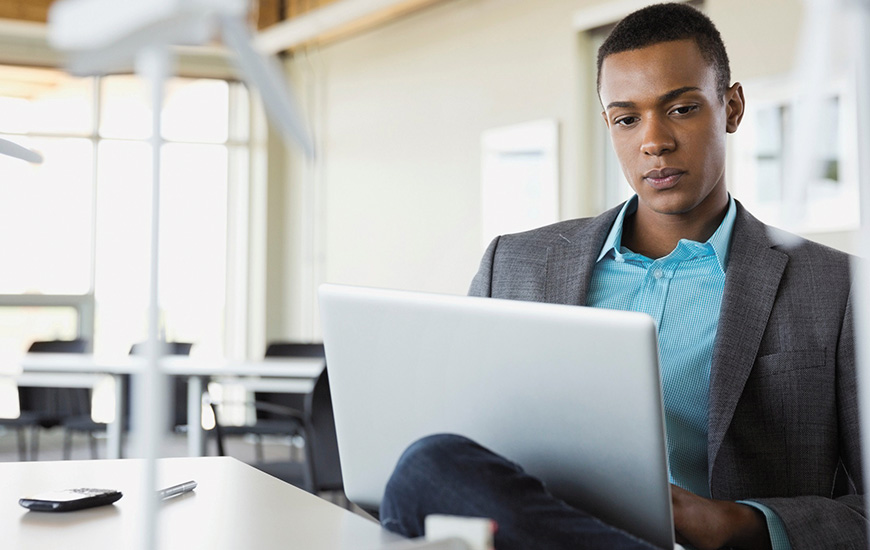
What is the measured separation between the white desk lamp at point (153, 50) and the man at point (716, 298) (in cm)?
93

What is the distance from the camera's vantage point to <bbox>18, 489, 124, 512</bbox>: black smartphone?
1.14 metres

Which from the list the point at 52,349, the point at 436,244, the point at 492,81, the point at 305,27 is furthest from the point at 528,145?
the point at 52,349

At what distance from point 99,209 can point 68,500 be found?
22.5ft

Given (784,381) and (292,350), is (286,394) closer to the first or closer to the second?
(292,350)

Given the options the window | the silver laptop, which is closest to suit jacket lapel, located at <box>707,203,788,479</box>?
the silver laptop

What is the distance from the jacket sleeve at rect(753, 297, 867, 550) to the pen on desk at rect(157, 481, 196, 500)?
795 millimetres

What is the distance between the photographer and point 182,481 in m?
1.33

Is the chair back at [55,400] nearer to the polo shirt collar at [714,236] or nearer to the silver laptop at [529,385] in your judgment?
the polo shirt collar at [714,236]

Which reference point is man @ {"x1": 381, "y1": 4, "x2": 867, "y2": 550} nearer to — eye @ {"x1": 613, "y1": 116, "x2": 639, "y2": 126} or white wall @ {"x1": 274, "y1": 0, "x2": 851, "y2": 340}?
eye @ {"x1": 613, "y1": 116, "x2": 639, "y2": 126}

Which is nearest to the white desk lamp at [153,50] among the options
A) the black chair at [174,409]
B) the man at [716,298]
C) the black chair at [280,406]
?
the man at [716,298]

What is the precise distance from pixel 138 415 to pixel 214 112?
7742mm

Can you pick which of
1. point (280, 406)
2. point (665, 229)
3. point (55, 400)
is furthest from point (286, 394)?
point (665, 229)

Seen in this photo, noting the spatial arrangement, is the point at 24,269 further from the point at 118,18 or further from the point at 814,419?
the point at 118,18

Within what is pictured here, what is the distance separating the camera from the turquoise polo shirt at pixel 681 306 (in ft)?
5.12
